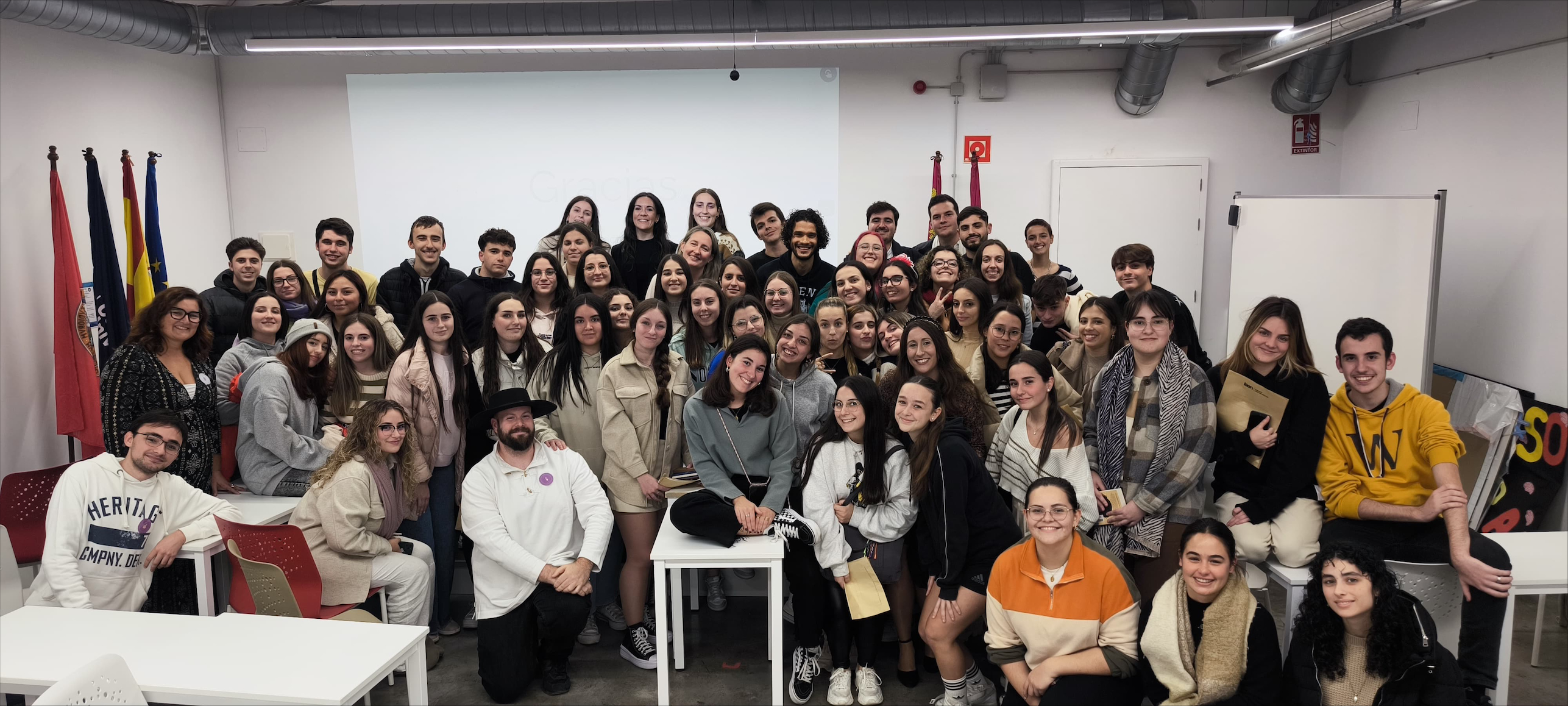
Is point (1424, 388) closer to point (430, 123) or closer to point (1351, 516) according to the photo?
point (1351, 516)

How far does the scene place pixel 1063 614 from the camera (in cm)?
303

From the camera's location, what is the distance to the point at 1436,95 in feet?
20.7

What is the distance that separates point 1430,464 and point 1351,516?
307mm

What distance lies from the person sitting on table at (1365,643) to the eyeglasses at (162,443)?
3943mm

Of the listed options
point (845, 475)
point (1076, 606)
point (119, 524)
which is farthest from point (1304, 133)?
point (119, 524)

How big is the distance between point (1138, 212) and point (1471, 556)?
496 centimetres

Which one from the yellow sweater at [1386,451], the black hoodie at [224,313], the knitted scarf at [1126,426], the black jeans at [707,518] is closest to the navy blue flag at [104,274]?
the black hoodie at [224,313]

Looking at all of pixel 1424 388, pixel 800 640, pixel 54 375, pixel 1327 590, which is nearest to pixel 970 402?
pixel 800 640

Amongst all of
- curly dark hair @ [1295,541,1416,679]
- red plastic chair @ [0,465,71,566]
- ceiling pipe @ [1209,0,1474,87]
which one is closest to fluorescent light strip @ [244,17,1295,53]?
ceiling pipe @ [1209,0,1474,87]

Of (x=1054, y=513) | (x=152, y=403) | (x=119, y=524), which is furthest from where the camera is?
(x=152, y=403)

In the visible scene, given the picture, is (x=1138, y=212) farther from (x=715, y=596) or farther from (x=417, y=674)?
(x=417, y=674)

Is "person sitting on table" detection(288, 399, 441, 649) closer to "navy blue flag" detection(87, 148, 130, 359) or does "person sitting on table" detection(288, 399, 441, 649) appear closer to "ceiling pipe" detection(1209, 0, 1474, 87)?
"navy blue flag" detection(87, 148, 130, 359)

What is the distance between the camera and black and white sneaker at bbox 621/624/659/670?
12.9ft

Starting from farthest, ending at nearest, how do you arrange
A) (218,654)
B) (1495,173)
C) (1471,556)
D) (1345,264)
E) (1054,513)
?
(1345,264) < (1495,173) < (1471,556) < (1054,513) < (218,654)
